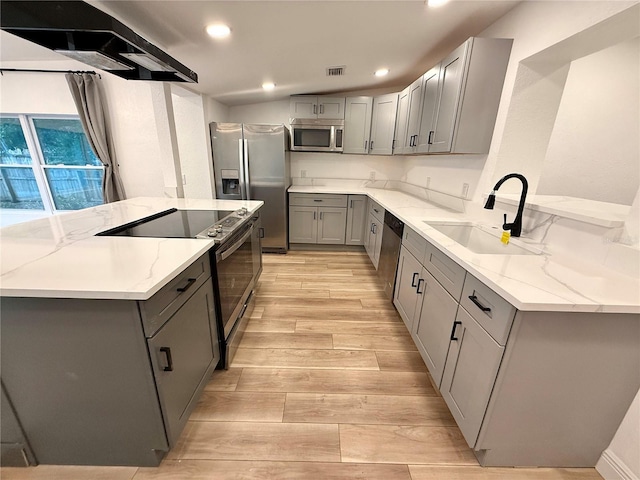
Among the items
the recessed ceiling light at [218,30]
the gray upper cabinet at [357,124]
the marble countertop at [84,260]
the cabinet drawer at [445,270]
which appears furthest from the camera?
the gray upper cabinet at [357,124]

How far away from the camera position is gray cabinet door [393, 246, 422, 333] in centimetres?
183

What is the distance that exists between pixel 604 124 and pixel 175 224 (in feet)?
11.3

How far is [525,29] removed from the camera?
161 cm

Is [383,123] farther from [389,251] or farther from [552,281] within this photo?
[552,281]

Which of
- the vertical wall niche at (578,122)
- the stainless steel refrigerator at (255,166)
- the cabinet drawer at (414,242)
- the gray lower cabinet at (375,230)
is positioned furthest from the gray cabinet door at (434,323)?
the stainless steel refrigerator at (255,166)

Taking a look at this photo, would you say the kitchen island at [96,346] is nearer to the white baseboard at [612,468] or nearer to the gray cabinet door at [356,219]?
the white baseboard at [612,468]

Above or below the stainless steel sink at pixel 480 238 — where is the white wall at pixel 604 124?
above

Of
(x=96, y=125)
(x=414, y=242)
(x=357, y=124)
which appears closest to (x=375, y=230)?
(x=414, y=242)

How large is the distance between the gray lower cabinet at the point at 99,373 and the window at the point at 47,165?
3842 mm

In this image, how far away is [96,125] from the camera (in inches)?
135

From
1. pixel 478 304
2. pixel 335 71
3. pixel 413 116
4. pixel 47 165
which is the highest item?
pixel 335 71

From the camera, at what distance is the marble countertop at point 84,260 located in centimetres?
83

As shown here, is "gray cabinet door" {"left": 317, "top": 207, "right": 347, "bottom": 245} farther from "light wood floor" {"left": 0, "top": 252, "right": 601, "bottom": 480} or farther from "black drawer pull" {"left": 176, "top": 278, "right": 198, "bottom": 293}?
"black drawer pull" {"left": 176, "top": 278, "right": 198, "bottom": 293}

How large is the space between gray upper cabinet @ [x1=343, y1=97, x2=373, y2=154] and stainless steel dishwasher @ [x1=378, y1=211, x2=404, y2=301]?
5.05 ft
